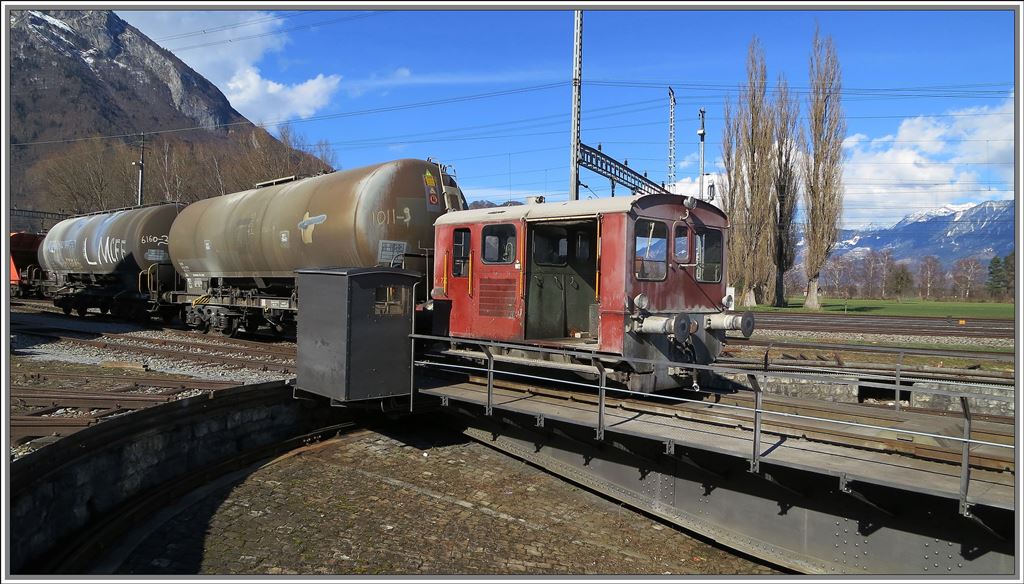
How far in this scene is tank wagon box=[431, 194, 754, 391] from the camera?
26.2 ft

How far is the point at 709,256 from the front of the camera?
30.7 feet

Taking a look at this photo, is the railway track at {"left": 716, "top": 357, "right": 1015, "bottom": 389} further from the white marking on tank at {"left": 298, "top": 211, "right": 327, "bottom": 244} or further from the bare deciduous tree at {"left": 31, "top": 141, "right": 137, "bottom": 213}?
the bare deciduous tree at {"left": 31, "top": 141, "right": 137, "bottom": 213}

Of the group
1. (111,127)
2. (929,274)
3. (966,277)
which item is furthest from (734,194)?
(111,127)

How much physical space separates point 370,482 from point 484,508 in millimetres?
1707

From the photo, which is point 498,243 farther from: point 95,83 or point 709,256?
point 95,83

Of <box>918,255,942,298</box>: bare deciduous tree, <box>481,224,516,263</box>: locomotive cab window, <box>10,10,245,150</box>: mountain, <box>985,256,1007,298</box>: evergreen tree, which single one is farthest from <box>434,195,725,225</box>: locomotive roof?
<box>918,255,942,298</box>: bare deciduous tree

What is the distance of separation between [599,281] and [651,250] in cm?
93

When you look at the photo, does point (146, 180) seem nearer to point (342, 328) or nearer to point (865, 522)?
point (342, 328)

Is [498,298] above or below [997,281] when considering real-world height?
below

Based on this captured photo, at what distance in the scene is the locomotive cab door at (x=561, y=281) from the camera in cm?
920

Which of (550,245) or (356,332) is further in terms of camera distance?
(550,245)

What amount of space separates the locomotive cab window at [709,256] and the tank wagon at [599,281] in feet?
0.05

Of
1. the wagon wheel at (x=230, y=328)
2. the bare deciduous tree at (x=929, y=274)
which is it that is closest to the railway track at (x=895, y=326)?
the wagon wheel at (x=230, y=328)

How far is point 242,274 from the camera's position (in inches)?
594
